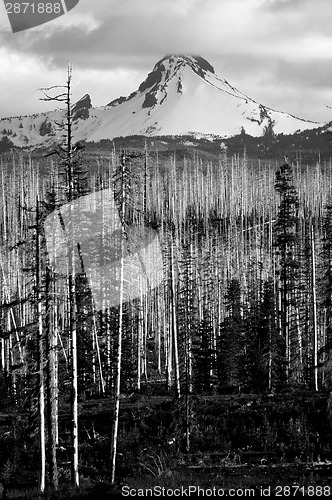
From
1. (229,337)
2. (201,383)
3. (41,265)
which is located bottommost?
(201,383)

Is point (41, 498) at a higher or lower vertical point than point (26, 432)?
higher

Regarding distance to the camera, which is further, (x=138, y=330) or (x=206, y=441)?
(x=138, y=330)

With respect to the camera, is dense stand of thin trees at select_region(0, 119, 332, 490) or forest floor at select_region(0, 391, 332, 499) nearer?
forest floor at select_region(0, 391, 332, 499)

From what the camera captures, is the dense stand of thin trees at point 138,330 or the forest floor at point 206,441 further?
the dense stand of thin trees at point 138,330

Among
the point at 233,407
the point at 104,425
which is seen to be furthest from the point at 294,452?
the point at 104,425

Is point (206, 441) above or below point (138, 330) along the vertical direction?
below

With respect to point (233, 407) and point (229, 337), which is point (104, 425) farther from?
point (229, 337)

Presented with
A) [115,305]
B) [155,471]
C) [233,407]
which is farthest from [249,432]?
[115,305]

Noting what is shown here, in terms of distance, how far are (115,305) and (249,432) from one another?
19.6 m

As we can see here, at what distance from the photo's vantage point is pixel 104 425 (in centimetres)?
2969

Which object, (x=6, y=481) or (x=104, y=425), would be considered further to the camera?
(x=104, y=425)

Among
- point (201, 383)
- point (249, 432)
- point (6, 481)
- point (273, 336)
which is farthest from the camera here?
point (201, 383)

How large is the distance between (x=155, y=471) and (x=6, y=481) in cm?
670

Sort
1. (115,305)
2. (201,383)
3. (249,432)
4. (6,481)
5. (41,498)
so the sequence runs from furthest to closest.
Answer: (115,305)
(201,383)
(249,432)
(6,481)
(41,498)
